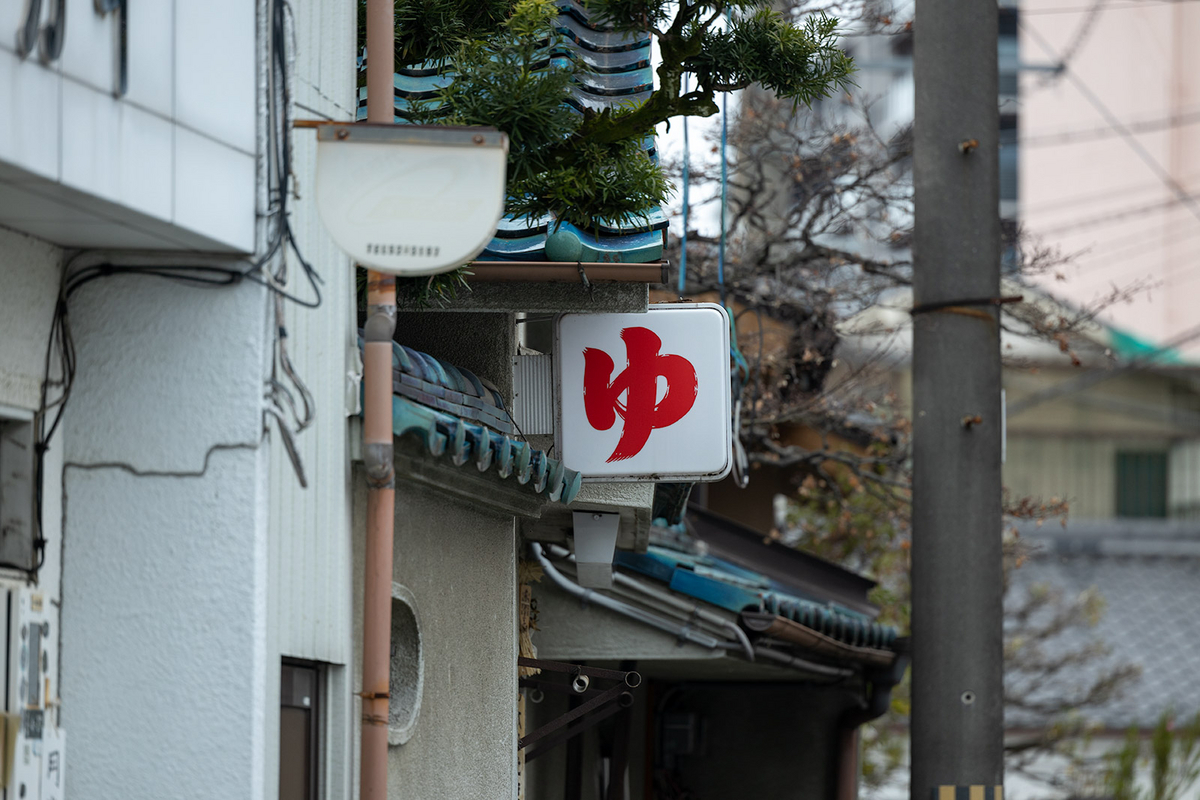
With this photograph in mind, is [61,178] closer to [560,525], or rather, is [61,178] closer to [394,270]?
[394,270]

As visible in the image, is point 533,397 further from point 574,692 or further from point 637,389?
point 574,692

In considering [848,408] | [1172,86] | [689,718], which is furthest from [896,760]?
[1172,86]

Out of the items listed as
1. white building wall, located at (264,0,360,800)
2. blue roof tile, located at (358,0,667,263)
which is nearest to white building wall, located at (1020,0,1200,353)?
blue roof tile, located at (358,0,667,263)

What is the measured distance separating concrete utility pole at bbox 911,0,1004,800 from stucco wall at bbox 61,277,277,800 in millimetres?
6690

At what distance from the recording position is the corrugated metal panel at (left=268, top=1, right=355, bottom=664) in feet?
18.0

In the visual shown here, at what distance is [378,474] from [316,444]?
0.90 ft

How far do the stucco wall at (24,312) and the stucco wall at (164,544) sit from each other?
16cm

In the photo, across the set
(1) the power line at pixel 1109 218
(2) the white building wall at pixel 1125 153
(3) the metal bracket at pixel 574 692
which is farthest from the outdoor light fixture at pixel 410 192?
(2) the white building wall at pixel 1125 153

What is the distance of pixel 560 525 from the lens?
10.1 metres

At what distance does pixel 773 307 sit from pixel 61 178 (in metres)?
10.3

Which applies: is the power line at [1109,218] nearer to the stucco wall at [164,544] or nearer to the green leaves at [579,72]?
the green leaves at [579,72]

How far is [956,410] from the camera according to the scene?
36.2 feet

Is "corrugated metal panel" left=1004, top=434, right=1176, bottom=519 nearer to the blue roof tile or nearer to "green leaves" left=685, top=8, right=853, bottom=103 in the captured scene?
the blue roof tile

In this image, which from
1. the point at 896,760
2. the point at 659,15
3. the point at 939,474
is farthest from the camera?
the point at 896,760
